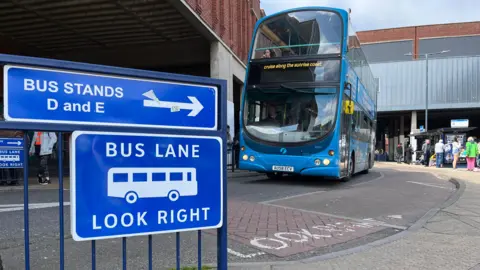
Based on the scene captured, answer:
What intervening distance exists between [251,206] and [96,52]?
17.4m

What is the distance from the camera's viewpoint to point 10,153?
991 cm

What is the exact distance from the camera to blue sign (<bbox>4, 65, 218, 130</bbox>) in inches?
83.0

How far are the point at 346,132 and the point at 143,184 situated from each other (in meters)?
9.41

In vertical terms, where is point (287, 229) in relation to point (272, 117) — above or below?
below

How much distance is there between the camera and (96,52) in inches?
843

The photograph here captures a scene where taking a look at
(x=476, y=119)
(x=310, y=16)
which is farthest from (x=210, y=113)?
(x=476, y=119)

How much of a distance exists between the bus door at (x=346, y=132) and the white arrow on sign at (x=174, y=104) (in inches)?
333

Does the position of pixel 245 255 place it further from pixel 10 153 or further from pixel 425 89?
pixel 425 89

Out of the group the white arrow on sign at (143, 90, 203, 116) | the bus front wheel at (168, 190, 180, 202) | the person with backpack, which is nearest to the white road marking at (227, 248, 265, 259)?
the bus front wheel at (168, 190, 180, 202)

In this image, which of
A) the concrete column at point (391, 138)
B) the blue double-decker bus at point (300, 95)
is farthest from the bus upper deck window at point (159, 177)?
the concrete column at point (391, 138)

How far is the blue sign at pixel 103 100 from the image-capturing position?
2107 millimetres

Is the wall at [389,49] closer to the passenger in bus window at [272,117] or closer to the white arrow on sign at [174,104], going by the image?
the passenger in bus window at [272,117]

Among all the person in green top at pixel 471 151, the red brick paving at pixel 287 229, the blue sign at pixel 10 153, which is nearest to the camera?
the red brick paving at pixel 287 229

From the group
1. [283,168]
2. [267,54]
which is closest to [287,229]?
[283,168]
